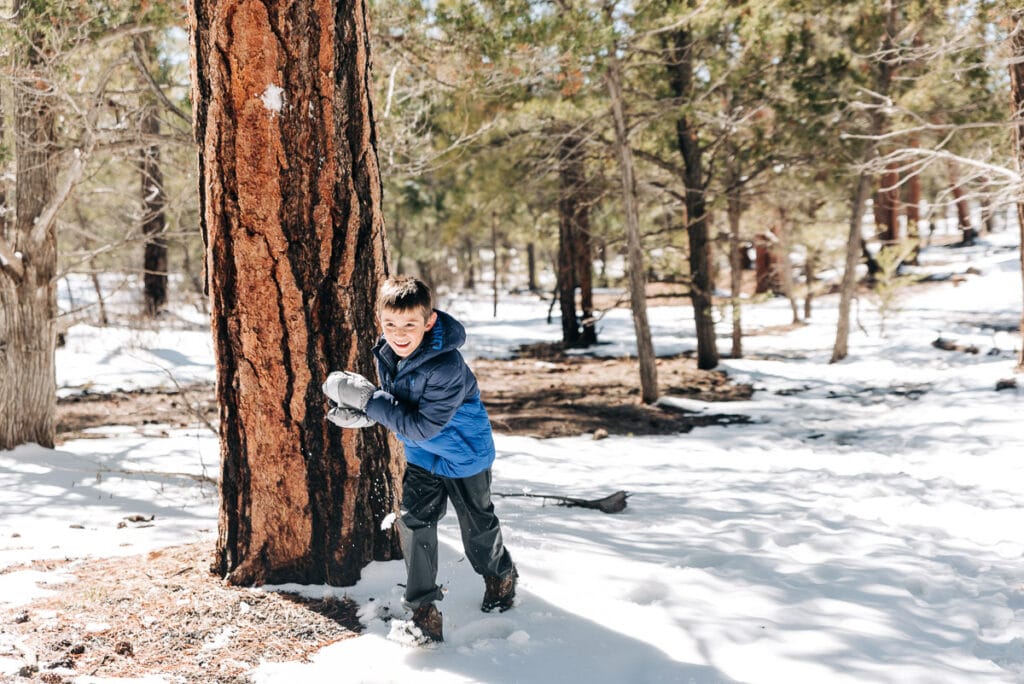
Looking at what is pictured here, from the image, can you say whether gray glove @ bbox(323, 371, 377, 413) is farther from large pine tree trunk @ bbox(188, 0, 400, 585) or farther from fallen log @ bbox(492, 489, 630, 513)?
fallen log @ bbox(492, 489, 630, 513)

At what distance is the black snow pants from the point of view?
2.71 m

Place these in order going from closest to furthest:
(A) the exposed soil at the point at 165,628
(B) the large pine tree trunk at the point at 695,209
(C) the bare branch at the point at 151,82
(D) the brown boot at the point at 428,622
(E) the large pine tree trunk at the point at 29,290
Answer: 1. (A) the exposed soil at the point at 165,628
2. (D) the brown boot at the point at 428,622
3. (C) the bare branch at the point at 151,82
4. (E) the large pine tree trunk at the point at 29,290
5. (B) the large pine tree trunk at the point at 695,209

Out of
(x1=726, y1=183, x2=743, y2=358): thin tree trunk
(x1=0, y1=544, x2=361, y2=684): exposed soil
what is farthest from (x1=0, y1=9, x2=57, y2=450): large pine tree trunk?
(x1=726, y1=183, x2=743, y2=358): thin tree trunk

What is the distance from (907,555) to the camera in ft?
12.1

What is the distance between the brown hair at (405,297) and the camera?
8.21ft

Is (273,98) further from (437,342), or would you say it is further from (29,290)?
(29,290)

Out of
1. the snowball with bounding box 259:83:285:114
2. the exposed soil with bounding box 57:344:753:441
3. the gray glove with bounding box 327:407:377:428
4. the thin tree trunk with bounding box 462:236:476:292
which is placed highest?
the thin tree trunk with bounding box 462:236:476:292

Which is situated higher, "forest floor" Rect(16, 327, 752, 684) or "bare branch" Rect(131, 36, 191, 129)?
"bare branch" Rect(131, 36, 191, 129)

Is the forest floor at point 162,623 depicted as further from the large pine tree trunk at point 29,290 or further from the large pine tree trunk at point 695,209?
the large pine tree trunk at point 695,209

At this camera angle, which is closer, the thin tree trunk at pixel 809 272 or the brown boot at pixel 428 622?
the brown boot at pixel 428 622

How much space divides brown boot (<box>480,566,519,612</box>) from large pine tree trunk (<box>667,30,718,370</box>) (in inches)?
362

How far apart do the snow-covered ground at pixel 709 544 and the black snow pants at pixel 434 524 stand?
22 centimetres

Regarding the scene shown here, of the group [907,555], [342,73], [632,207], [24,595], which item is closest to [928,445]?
[907,555]

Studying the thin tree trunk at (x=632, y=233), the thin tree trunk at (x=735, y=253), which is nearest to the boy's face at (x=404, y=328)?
the thin tree trunk at (x=632, y=233)
